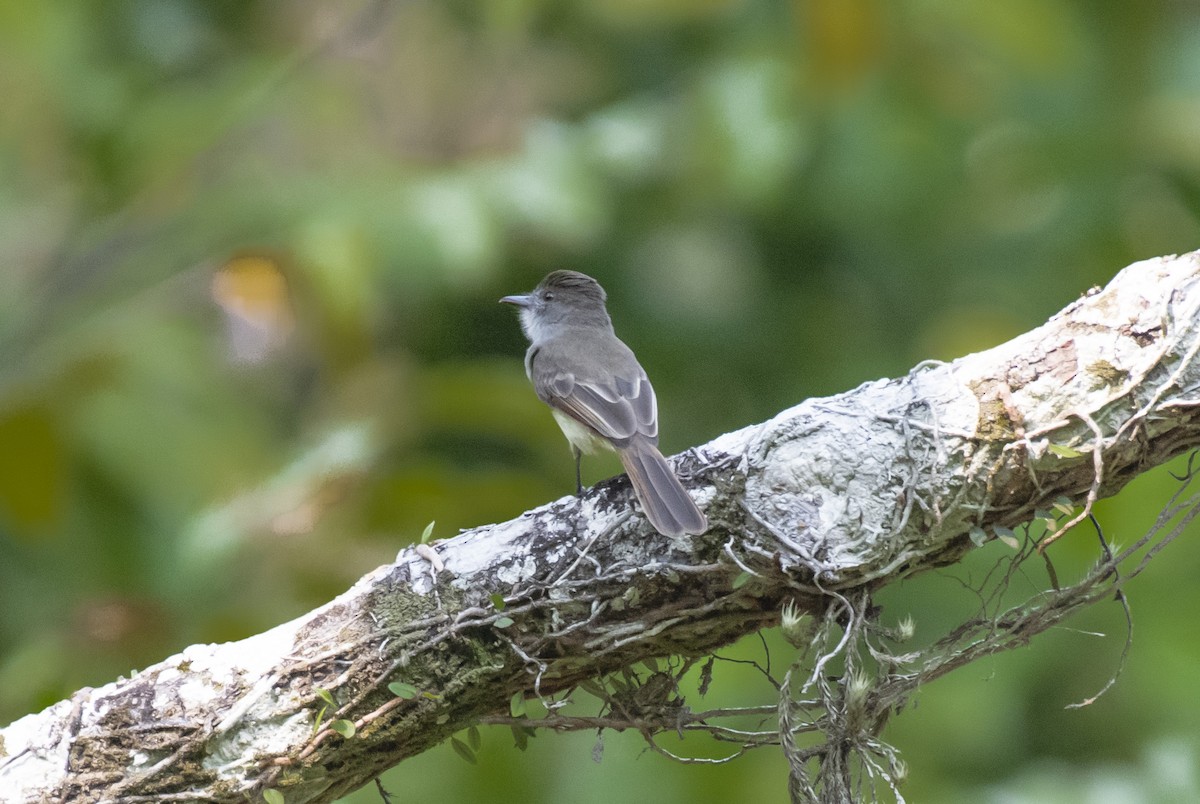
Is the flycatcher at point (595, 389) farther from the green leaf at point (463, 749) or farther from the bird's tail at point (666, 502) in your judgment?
the green leaf at point (463, 749)

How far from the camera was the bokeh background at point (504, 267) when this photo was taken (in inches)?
189

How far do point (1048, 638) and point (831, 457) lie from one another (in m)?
4.01

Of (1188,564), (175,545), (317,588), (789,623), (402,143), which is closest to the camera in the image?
(789,623)

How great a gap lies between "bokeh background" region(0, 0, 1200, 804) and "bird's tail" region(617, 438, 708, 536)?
171 cm

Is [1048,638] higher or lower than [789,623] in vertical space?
higher

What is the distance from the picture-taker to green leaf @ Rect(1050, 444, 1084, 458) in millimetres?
2680

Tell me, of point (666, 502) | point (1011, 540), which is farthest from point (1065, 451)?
point (666, 502)

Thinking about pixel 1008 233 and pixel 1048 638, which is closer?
pixel 1048 638

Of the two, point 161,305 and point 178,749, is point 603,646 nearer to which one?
point 178,749

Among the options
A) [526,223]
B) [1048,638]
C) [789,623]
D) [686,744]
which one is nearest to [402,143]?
[526,223]

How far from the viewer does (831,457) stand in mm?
2863

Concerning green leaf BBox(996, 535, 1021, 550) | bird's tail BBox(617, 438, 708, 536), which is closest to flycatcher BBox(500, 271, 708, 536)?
bird's tail BBox(617, 438, 708, 536)

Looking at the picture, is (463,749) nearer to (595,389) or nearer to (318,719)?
(318,719)

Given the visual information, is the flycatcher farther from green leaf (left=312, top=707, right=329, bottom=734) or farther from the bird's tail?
green leaf (left=312, top=707, right=329, bottom=734)
